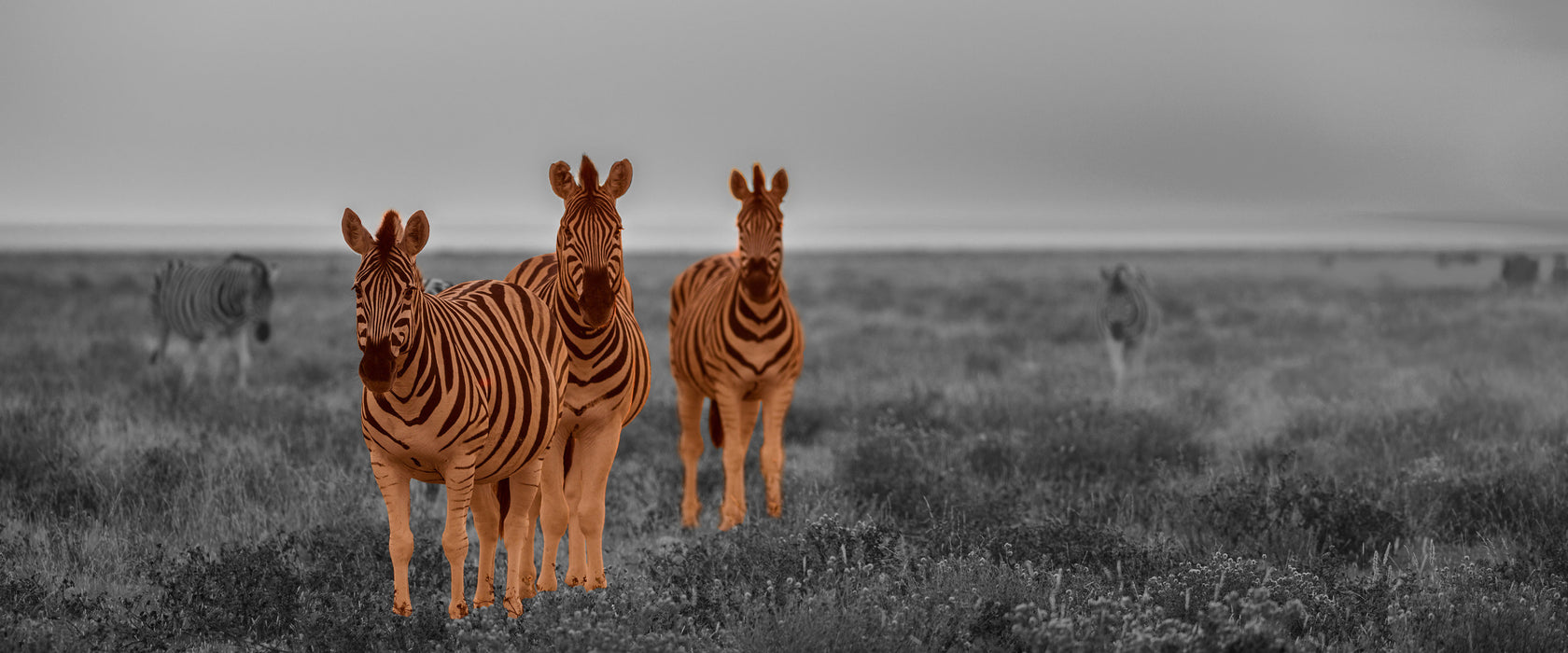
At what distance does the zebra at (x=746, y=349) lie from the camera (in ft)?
19.1

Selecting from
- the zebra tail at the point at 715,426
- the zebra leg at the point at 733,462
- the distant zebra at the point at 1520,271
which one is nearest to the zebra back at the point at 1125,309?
the zebra tail at the point at 715,426

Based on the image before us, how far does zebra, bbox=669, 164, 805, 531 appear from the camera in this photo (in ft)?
19.1

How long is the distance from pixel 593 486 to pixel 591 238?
1.27m

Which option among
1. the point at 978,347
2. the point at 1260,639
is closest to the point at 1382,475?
the point at 1260,639

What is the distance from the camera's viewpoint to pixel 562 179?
4.49m

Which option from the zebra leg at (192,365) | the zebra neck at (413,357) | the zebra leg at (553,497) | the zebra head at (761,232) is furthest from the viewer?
the zebra leg at (192,365)

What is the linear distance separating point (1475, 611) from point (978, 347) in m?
11.9

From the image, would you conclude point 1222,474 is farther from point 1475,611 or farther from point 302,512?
point 302,512

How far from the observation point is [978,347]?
53.0ft

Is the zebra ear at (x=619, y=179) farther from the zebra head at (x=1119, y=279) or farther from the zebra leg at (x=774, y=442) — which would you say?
the zebra head at (x=1119, y=279)

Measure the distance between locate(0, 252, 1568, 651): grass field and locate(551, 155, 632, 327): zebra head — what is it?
1.26 metres

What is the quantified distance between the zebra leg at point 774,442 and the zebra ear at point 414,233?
121 inches

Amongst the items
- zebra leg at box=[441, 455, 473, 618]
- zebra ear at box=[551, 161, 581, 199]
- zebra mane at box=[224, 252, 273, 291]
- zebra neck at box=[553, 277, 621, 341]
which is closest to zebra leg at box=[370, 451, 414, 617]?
zebra leg at box=[441, 455, 473, 618]

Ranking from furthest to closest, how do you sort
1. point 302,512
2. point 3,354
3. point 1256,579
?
1. point 3,354
2. point 302,512
3. point 1256,579
